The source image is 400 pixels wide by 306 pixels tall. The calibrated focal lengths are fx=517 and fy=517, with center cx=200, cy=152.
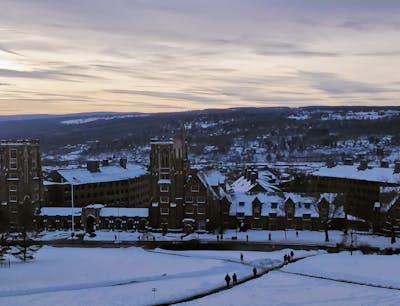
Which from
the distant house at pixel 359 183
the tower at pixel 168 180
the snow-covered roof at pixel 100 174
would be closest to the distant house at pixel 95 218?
the tower at pixel 168 180

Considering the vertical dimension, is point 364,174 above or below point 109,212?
above

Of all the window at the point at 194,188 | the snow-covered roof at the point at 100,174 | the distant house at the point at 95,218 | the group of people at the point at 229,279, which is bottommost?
the group of people at the point at 229,279

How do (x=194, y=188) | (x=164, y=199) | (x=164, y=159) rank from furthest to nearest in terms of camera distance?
(x=164, y=159), (x=164, y=199), (x=194, y=188)

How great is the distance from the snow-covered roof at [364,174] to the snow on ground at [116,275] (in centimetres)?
4410

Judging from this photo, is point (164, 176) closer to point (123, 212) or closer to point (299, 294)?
point (123, 212)

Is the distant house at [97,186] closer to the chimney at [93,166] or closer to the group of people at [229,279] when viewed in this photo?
the chimney at [93,166]

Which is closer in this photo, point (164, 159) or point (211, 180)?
point (164, 159)

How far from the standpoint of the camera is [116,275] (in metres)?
55.6

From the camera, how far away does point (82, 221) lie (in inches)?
3551

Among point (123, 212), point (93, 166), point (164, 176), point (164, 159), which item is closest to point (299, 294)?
point (164, 176)

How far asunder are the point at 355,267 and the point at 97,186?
6545 cm

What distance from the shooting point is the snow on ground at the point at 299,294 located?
45.7 metres

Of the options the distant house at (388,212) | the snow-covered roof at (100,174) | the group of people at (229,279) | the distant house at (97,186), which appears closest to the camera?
the group of people at (229,279)

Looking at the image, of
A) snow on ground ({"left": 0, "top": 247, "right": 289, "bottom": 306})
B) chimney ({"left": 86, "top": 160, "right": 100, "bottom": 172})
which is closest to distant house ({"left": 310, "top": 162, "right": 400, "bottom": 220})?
snow on ground ({"left": 0, "top": 247, "right": 289, "bottom": 306})
